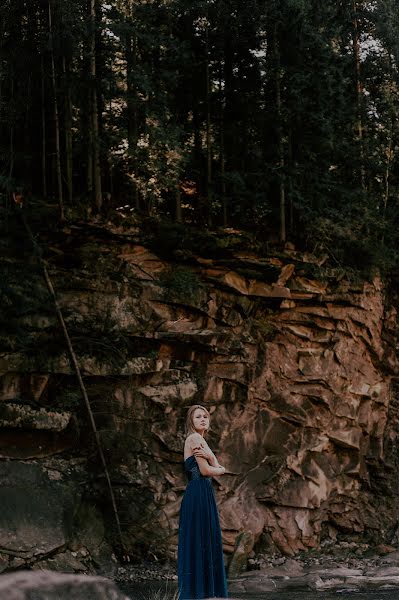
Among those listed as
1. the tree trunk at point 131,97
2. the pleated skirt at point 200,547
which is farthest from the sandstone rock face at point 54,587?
the tree trunk at point 131,97

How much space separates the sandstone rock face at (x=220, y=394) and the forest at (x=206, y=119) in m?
1.32

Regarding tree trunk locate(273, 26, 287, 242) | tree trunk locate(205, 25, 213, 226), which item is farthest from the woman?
tree trunk locate(273, 26, 287, 242)

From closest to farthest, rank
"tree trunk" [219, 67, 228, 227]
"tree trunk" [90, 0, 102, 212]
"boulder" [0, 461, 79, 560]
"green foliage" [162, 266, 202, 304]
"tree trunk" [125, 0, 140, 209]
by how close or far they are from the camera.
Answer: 1. "boulder" [0, 461, 79, 560]
2. "tree trunk" [90, 0, 102, 212]
3. "tree trunk" [125, 0, 140, 209]
4. "green foliage" [162, 266, 202, 304]
5. "tree trunk" [219, 67, 228, 227]

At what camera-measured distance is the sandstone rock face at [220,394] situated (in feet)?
43.4

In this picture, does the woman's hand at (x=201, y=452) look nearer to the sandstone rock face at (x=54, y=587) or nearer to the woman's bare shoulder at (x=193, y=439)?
the woman's bare shoulder at (x=193, y=439)

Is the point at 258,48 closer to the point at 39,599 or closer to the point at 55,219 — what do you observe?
the point at 55,219

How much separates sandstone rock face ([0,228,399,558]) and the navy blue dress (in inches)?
255

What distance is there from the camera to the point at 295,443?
1528 centimetres

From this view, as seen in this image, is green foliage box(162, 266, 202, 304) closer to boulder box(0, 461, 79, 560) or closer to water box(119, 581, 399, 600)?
boulder box(0, 461, 79, 560)

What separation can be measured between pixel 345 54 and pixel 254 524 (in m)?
12.1

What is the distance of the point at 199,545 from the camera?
593 centimetres

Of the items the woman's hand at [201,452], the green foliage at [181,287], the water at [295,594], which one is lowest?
the water at [295,594]

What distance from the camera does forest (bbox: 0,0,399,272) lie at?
1439 cm

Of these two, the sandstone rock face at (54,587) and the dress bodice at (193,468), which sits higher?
the sandstone rock face at (54,587)
